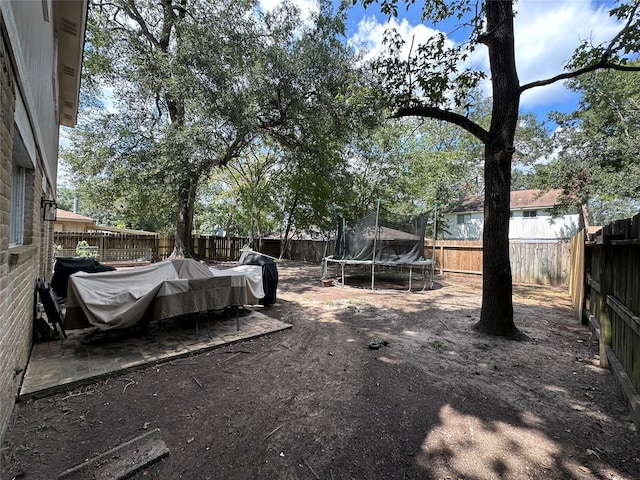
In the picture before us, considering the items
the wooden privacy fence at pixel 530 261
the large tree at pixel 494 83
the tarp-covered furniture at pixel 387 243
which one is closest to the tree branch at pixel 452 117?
the large tree at pixel 494 83

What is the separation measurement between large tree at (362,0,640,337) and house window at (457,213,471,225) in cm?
2070

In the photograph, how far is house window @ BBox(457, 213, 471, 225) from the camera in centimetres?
2396

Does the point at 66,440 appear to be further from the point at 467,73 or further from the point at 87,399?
the point at 467,73

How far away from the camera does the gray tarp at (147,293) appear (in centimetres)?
352

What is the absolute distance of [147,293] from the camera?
379 centimetres

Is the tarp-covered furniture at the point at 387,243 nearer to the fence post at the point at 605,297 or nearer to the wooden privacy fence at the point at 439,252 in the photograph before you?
the wooden privacy fence at the point at 439,252

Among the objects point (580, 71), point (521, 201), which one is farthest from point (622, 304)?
point (521, 201)

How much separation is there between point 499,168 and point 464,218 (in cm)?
2166

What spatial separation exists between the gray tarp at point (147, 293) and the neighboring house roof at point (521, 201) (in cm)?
2282

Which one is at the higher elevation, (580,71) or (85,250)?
(580,71)

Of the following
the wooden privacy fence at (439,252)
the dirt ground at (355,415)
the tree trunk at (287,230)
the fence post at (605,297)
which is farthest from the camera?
the tree trunk at (287,230)

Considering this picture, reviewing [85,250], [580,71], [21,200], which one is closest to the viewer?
[21,200]

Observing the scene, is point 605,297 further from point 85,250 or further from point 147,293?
point 85,250

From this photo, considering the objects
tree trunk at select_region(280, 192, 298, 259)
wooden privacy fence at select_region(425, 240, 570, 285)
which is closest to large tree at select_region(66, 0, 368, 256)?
tree trunk at select_region(280, 192, 298, 259)
